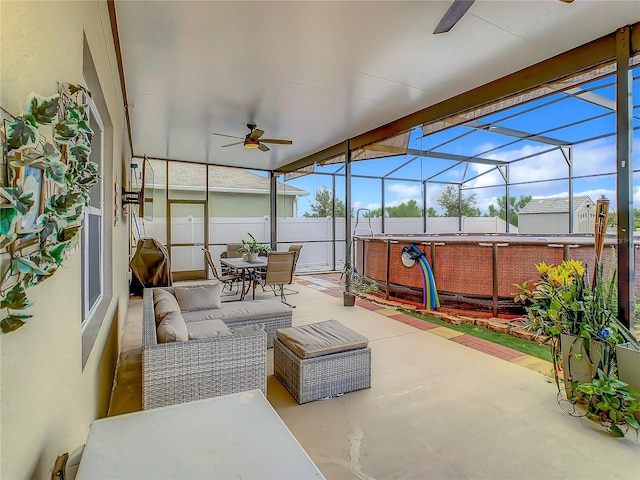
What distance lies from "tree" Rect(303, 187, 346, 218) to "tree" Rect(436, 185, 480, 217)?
118 inches

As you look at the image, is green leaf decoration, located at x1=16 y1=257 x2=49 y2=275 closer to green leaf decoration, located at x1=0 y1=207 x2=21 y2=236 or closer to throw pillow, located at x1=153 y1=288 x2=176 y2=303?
green leaf decoration, located at x1=0 y1=207 x2=21 y2=236

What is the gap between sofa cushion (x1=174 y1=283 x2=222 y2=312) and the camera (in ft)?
12.1

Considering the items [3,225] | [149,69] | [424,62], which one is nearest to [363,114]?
[424,62]

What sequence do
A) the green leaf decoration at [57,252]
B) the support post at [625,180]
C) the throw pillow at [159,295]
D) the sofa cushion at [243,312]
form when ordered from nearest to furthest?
the green leaf decoration at [57,252] → the support post at [625,180] → the throw pillow at [159,295] → the sofa cushion at [243,312]

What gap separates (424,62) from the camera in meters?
3.24

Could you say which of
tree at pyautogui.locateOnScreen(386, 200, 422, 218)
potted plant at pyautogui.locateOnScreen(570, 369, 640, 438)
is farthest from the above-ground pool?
tree at pyautogui.locateOnScreen(386, 200, 422, 218)

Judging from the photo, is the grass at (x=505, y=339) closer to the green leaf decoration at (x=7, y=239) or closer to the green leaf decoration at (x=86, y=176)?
the green leaf decoration at (x=86, y=176)

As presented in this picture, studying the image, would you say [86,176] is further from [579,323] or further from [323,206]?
[323,206]

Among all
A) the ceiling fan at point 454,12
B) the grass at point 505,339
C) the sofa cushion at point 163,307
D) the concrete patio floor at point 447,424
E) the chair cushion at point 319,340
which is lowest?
the concrete patio floor at point 447,424

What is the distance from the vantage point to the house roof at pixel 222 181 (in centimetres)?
823

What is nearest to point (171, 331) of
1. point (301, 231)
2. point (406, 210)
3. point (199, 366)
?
point (199, 366)

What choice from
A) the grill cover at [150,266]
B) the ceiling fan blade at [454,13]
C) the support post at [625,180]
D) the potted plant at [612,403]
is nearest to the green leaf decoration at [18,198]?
the ceiling fan blade at [454,13]

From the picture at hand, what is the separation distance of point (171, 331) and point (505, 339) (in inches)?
141

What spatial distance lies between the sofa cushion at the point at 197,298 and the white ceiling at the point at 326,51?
7.46 feet
